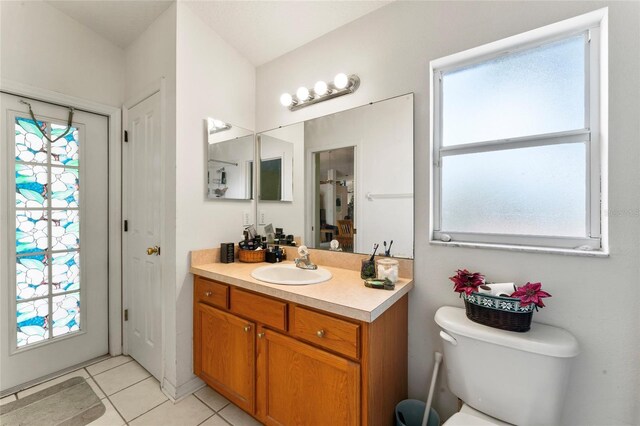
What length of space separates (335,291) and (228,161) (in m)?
1.31

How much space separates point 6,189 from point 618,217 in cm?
332

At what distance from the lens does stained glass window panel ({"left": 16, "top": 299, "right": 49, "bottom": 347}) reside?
1.74 meters

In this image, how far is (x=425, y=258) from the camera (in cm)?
144

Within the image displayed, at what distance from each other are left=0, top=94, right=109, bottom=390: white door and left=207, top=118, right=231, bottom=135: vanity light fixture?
1014 mm

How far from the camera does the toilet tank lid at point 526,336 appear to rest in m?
0.96

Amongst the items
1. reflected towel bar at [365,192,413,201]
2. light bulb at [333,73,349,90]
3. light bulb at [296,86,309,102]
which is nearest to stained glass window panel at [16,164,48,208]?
light bulb at [296,86,309,102]

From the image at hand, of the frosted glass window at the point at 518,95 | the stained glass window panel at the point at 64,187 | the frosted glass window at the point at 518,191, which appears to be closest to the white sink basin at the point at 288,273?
the frosted glass window at the point at 518,191

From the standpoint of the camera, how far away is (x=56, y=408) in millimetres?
1548

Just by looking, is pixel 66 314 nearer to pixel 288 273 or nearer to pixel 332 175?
pixel 288 273

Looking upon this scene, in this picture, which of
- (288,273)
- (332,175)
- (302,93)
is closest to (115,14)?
(302,93)

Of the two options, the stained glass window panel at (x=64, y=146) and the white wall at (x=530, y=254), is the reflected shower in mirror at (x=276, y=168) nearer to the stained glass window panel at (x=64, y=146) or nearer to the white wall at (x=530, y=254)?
the white wall at (x=530, y=254)

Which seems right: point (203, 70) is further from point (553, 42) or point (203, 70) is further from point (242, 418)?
point (242, 418)

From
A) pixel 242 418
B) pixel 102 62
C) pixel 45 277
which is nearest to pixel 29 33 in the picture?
pixel 102 62

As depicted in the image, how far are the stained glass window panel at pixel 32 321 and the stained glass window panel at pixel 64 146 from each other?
103cm
